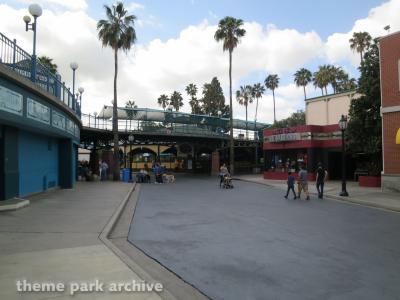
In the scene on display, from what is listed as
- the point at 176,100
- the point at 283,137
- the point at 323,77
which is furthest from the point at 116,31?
the point at 176,100

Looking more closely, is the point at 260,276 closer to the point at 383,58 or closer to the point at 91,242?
the point at 91,242

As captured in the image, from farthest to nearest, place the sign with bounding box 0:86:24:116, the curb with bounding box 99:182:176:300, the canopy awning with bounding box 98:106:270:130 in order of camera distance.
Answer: the canopy awning with bounding box 98:106:270:130 < the sign with bounding box 0:86:24:116 < the curb with bounding box 99:182:176:300

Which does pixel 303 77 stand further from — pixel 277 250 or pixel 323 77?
pixel 277 250

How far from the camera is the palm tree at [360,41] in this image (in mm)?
55156

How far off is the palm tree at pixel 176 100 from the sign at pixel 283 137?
5574cm

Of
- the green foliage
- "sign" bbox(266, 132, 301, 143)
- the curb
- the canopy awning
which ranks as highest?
the green foliage

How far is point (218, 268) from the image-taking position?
6766mm

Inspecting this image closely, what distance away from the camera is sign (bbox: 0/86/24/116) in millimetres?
11859

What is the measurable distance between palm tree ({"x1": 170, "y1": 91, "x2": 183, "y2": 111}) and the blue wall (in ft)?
236

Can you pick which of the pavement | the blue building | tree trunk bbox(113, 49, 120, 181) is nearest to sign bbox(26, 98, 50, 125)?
the blue building

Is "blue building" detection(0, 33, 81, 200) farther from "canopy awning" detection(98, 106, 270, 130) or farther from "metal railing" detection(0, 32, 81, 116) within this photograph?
"canopy awning" detection(98, 106, 270, 130)

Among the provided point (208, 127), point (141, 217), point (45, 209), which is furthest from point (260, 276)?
point (208, 127)

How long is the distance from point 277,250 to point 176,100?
289 feet

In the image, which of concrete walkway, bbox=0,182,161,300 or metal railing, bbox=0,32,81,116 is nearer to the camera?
concrete walkway, bbox=0,182,161,300
